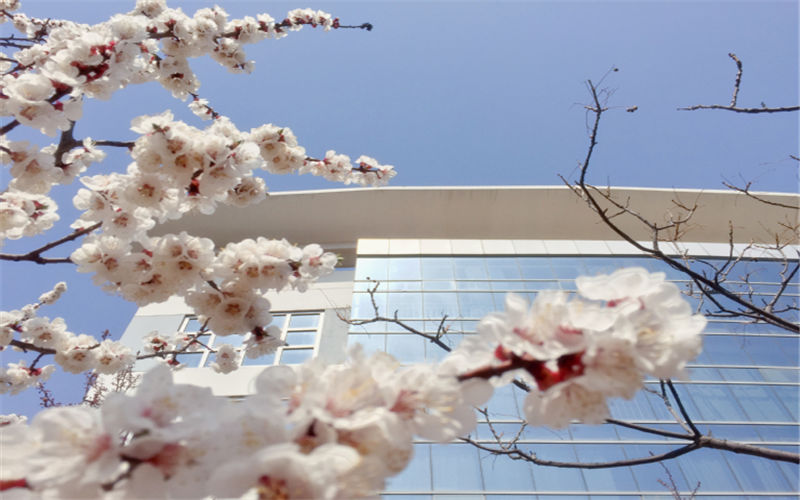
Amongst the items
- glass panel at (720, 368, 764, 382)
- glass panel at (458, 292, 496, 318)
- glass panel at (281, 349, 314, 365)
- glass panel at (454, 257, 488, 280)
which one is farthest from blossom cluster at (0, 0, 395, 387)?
glass panel at (720, 368, 764, 382)

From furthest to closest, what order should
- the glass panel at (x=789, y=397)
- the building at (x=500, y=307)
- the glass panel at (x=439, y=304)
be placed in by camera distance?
the glass panel at (x=439, y=304), the glass panel at (x=789, y=397), the building at (x=500, y=307)

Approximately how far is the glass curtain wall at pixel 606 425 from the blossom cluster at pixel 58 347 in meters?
4.85

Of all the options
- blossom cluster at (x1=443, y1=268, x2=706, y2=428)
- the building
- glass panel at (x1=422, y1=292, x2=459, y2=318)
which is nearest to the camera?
blossom cluster at (x1=443, y1=268, x2=706, y2=428)

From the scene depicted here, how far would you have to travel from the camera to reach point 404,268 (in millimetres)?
15281

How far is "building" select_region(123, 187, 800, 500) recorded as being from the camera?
9398mm

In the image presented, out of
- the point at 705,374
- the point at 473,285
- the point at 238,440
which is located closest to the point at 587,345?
the point at 238,440

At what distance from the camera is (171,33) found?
3355 mm

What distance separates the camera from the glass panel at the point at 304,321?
48.4 feet

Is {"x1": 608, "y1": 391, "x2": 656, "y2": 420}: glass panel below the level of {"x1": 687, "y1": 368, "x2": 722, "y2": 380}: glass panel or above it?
above

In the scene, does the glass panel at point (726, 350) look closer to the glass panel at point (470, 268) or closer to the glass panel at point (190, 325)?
the glass panel at point (470, 268)

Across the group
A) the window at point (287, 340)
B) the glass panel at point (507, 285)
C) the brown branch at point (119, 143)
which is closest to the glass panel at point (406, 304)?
the glass panel at point (507, 285)

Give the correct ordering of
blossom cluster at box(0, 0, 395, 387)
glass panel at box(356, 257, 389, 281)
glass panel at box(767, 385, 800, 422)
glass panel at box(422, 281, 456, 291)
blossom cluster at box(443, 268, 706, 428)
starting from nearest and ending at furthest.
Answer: blossom cluster at box(443, 268, 706, 428), blossom cluster at box(0, 0, 395, 387), glass panel at box(767, 385, 800, 422), glass panel at box(422, 281, 456, 291), glass panel at box(356, 257, 389, 281)

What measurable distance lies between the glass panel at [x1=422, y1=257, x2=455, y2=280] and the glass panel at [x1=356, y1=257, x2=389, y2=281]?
1.32 meters

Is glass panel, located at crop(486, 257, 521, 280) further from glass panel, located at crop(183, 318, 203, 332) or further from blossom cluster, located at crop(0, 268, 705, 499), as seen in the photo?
blossom cluster, located at crop(0, 268, 705, 499)
